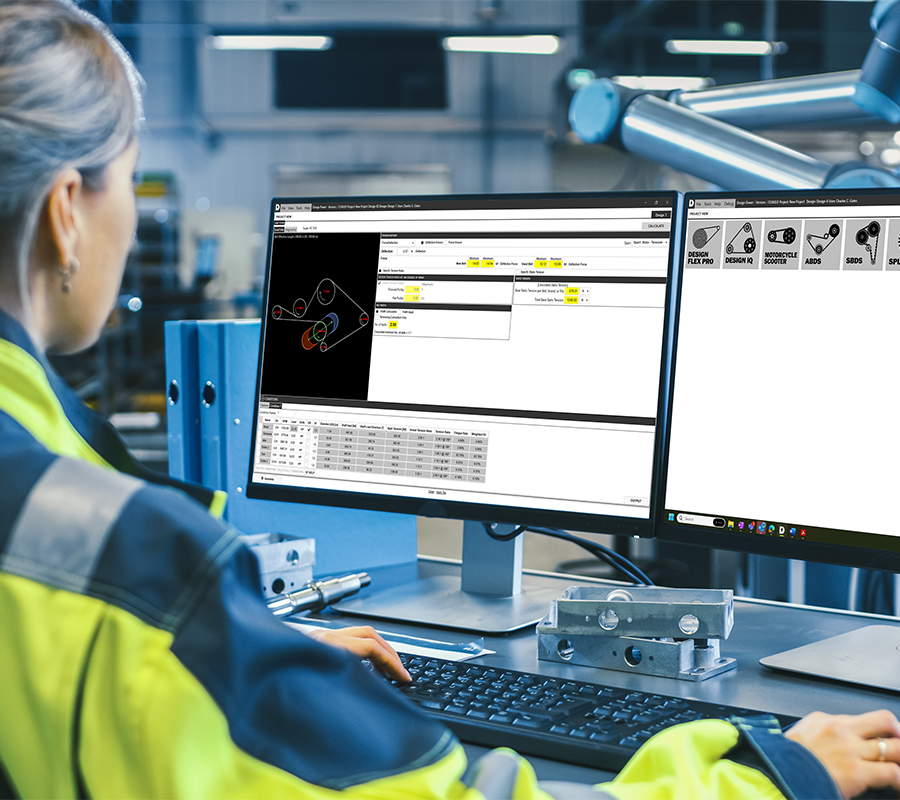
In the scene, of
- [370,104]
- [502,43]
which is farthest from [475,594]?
[370,104]

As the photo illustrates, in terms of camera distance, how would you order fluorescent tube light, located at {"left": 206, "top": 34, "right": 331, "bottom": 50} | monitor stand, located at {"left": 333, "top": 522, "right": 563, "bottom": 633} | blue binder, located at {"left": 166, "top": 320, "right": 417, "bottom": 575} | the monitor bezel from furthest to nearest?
fluorescent tube light, located at {"left": 206, "top": 34, "right": 331, "bottom": 50} → blue binder, located at {"left": 166, "top": 320, "right": 417, "bottom": 575} → monitor stand, located at {"left": 333, "top": 522, "right": 563, "bottom": 633} → the monitor bezel

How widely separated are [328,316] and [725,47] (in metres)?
7.84

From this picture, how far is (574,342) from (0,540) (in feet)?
2.07

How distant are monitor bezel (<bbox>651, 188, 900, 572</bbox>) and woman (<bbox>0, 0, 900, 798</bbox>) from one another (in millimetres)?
433

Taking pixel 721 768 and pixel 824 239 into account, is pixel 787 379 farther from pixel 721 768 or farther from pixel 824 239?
pixel 721 768

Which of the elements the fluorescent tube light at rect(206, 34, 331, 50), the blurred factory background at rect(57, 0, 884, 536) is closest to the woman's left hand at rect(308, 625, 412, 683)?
the blurred factory background at rect(57, 0, 884, 536)

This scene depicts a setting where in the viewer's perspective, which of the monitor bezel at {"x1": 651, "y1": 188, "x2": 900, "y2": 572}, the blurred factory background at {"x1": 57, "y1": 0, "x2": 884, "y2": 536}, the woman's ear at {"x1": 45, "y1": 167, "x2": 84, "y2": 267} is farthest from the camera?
the blurred factory background at {"x1": 57, "y1": 0, "x2": 884, "y2": 536}

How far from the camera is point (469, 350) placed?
997 millimetres

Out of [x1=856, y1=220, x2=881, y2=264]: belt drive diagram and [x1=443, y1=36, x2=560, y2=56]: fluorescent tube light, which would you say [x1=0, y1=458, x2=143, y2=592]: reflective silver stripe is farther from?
[x1=443, y1=36, x2=560, y2=56]: fluorescent tube light

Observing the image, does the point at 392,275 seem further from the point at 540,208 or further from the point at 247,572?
the point at 247,572

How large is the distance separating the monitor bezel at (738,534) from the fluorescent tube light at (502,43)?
23.8ft

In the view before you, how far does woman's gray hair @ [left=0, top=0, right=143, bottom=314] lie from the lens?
0.49 m

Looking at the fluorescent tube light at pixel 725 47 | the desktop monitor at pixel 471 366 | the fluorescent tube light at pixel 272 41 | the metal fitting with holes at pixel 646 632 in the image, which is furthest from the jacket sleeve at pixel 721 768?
the fluorescent tube light at pixel 272 41

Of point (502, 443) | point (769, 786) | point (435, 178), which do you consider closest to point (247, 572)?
point (769, 786)
